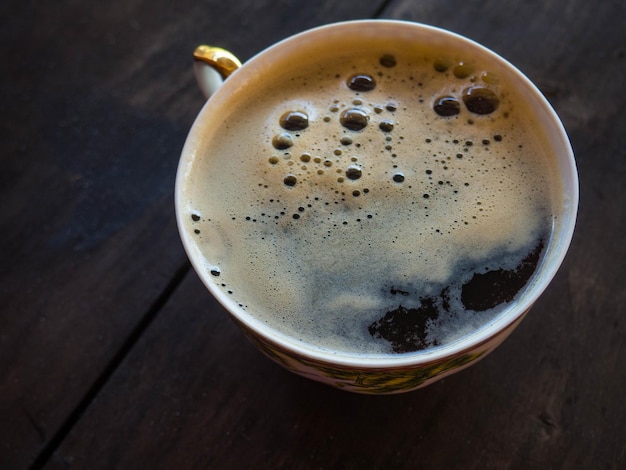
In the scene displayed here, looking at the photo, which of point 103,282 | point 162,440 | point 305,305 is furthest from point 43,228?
point 305,305

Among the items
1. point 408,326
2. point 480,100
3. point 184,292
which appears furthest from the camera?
point 184,292

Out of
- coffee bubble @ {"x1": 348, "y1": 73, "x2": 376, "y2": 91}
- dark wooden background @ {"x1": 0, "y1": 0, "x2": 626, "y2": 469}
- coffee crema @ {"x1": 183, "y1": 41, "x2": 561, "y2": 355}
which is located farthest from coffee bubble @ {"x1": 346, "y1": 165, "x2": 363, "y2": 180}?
dark wooden background @ {"x1": 0, "y1": 0, "x2": 626, "y2": 469}

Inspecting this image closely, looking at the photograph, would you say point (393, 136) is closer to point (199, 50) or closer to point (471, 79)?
point (471, 79)

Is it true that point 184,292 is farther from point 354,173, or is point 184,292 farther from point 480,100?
point 480,100

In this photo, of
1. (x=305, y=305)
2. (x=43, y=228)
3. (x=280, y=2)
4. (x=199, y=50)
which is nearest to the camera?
(x=305, y=305)

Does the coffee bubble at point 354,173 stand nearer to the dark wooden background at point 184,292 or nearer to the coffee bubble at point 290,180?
the coffee bubble at point 290,180

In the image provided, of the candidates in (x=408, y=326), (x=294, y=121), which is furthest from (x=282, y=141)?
(x=408, y=326)

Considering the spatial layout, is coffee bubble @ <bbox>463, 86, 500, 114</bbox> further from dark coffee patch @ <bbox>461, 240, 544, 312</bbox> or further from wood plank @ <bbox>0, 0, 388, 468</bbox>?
wood plank @ <bbox>0, 0, 388, 468</bbox>

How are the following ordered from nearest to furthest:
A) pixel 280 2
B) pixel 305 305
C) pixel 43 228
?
1. pixel 305 305
2. pixel 43 228
3. pixel 280 2
